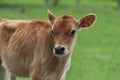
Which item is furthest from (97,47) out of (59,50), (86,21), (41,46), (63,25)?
(59,50)

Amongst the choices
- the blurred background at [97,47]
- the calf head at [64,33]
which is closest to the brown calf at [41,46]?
the calf head at [64,33]

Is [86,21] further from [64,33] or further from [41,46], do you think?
[41,46]

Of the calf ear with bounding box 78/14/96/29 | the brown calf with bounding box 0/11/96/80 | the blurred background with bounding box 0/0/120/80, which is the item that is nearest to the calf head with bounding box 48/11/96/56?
the brown calf with bounding box 0/11/96/80

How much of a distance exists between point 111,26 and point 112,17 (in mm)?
5967

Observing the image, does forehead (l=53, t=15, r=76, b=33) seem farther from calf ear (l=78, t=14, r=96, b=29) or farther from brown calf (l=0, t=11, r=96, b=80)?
calf ear (l=78, t=14, r=96, b=29)

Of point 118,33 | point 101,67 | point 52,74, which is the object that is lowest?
point 118,33

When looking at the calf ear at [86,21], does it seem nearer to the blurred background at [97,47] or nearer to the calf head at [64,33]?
the calf head at [64,33]

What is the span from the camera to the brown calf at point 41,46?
10531 millimetres

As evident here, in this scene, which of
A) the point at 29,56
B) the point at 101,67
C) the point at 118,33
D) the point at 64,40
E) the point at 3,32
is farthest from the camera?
the point at 118,33

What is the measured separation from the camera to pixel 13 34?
1177cm

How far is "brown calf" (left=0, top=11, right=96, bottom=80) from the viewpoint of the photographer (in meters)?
10.5

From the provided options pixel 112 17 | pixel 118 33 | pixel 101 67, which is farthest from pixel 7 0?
pixel 101 67

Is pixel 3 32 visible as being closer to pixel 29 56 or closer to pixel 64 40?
pixel 29 56

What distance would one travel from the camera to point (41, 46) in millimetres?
10984
